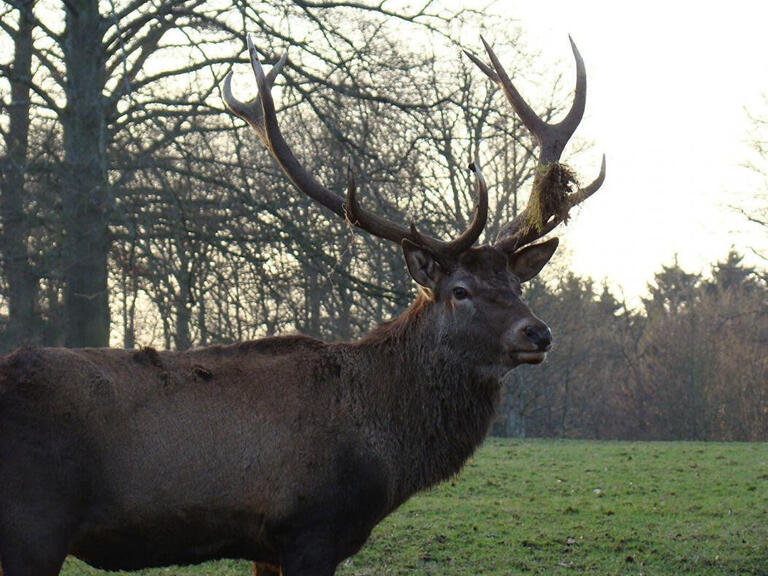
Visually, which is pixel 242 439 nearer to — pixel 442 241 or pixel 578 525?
pixel 442 241

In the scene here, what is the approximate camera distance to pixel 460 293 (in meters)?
6.68

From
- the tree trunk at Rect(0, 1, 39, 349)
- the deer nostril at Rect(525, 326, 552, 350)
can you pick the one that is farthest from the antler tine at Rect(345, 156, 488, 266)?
the tree trunk at Rect(0, 1, 39, 349)

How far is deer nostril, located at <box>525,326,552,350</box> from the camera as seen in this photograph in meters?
6.33

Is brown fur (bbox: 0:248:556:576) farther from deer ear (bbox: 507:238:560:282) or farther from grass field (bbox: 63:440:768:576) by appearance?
grass field (bbox: 63:440:768:576)

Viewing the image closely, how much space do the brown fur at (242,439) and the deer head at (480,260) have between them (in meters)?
0.02

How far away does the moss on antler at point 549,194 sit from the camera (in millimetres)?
7414

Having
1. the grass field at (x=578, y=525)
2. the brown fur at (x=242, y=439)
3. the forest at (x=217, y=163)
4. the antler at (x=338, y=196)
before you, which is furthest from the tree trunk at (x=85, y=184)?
the brown fur at (x=242, y=439)

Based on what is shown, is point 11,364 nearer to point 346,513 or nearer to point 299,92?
point 346,513

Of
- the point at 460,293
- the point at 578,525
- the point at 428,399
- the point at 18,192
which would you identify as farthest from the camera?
the point at 18,192

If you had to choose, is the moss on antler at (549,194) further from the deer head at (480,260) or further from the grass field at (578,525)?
the grass field at (578,525)

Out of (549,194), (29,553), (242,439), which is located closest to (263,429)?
(242,439)

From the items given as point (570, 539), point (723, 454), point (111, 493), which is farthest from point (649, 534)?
point (723, 454)

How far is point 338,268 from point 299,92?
8.48ft

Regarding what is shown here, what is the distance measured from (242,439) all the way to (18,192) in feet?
32.7
